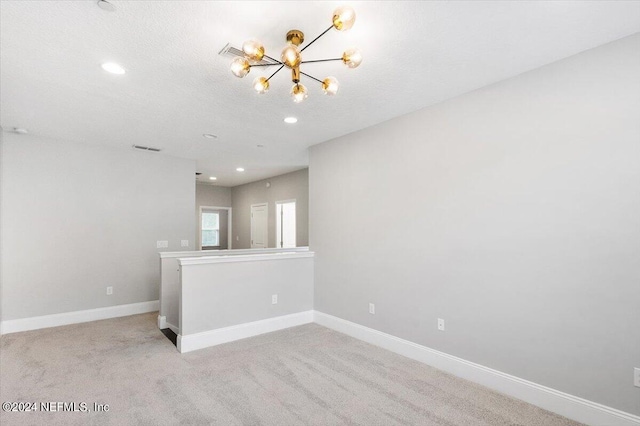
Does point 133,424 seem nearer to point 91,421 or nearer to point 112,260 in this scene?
point 91,421

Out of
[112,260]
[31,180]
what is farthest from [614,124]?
[31,180]

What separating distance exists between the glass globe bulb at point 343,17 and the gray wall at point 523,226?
180 cm

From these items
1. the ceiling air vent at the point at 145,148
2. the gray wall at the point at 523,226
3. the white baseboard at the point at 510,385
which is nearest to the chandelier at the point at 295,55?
the gray wall at the point at 523,226

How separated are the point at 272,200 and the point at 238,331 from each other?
14.5 feet

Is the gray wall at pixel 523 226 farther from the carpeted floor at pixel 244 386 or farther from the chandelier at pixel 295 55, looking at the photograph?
the chandelier at pixel 295 55

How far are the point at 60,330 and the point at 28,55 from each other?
363cm

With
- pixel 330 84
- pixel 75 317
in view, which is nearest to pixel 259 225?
pixel 75 317

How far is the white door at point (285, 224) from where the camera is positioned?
25.3ft

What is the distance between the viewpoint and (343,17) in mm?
1654

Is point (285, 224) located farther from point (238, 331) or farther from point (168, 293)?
point (238, 331)

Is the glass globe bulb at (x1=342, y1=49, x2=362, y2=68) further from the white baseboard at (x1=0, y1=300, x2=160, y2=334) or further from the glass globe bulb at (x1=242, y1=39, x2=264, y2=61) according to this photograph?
the white baseboard at (x1=0, y1=300, x2=160, y2=334)

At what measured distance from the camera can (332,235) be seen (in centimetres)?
444

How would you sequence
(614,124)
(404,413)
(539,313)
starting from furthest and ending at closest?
(539,313), (404,413), (614,124)

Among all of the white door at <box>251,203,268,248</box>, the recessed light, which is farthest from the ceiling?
the white door at <box>251,203,268,248</box>
